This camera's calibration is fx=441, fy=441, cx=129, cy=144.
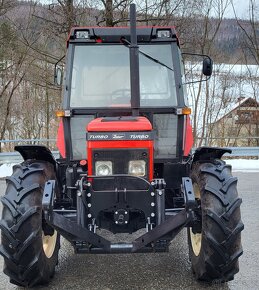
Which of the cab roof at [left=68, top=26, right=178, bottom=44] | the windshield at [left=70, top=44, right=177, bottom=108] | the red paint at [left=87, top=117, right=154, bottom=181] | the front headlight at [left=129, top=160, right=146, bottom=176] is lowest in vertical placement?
the front headlight at [left=129, top=160, right=146, bottom=176]

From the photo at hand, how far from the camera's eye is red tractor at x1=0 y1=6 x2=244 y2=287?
3.58 metres

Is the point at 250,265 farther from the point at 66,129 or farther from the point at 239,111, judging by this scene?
the point at 239,111

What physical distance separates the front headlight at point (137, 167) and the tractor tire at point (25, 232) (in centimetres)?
80

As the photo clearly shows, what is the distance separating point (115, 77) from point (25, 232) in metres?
1.93

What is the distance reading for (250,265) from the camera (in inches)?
177

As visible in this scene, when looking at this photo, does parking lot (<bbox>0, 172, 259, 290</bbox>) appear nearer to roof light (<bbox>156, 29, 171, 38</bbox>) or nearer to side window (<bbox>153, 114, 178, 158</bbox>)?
side window (<bbox>153, 114, 178, 158</bbox>)

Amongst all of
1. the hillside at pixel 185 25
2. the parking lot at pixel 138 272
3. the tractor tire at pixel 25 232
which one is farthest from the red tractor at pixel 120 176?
the hillside at pixel 185 25

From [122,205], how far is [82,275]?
0.98 metres

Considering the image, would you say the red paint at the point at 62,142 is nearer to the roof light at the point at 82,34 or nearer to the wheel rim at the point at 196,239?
the roof light at the point at 82,34

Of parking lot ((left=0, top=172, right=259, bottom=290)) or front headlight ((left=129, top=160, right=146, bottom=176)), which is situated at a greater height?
front headlight ((left=129, top=160, right=146, bottom=176))

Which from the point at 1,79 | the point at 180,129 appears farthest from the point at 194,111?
the point at 180,129

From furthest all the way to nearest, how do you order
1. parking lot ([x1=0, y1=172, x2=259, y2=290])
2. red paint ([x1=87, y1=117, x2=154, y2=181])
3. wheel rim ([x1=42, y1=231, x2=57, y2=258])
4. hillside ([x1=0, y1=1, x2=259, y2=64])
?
hillside ([x1=0, y1=1, x2=259, y2=64]) < wheel rim ([x1=42, y1=231, x2=57, y2=258]) < parking lot ([x1=0, y1=172, x2=259, y2=290]) < red paint ([x1=87, y1=117, x2=154, y2=181])

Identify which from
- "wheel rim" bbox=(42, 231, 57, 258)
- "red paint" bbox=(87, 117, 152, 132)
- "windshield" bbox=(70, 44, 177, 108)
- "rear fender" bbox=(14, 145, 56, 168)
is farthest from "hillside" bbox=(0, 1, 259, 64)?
"wheel rim" bbox=(42, 231, 57, 258)

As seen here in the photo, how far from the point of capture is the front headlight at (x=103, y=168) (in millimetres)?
3859
